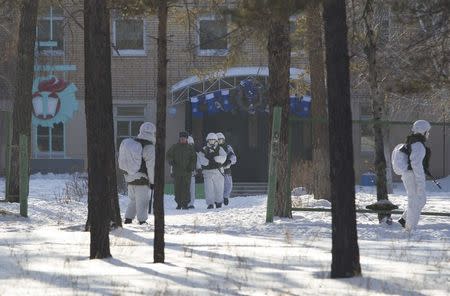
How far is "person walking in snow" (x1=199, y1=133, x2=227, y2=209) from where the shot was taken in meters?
23.5

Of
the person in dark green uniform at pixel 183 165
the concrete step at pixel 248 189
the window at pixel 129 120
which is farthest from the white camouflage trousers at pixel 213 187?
the window at pixel 129 120

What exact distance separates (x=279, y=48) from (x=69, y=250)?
6070 mm

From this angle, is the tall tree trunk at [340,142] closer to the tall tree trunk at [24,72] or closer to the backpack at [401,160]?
the backpack at [401,160]

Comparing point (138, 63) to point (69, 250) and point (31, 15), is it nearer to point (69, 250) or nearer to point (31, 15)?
point (31, 15)

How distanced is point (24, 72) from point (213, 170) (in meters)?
4.95

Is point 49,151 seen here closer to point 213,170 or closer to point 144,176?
point 213,170

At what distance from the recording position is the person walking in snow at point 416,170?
591 inches

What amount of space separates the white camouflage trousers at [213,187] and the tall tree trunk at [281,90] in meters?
6.25

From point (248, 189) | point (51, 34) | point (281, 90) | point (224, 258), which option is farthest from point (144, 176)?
point (51, 34)

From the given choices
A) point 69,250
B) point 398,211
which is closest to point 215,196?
point 398,211

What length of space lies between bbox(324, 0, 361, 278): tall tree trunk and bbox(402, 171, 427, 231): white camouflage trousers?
5.88m

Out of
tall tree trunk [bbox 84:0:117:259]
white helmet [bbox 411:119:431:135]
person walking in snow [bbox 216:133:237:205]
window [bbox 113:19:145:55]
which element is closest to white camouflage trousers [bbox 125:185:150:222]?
white helmet [bbox 411:119:431:135]

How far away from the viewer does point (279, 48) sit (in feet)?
56.1

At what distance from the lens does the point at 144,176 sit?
55.1ft
